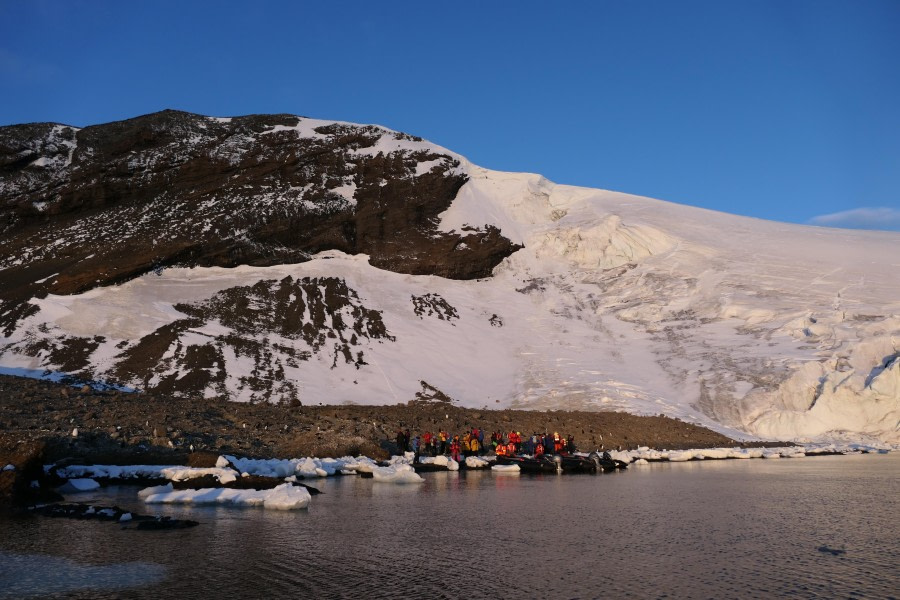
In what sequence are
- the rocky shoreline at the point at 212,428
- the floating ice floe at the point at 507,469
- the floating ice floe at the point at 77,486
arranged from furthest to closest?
the floating ice floe at the point at 507,469, the rocky shoreline at the point at 212,428, the floating ice floe at the point at 77,486

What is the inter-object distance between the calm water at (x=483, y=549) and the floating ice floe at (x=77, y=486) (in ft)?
2.59

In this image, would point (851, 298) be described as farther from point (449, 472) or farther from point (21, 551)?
point (21, 551)

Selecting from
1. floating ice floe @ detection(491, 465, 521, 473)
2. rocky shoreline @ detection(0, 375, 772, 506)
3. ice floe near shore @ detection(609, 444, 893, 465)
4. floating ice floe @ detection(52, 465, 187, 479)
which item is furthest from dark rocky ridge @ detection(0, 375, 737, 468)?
floating ice floe @ detection(491, 465, 521, 473)

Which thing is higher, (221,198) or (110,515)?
(221,198)

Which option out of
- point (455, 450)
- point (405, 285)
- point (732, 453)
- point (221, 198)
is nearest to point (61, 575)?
point (455, 450)

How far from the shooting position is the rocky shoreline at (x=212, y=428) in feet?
78.6

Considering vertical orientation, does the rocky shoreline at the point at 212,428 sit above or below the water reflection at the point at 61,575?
above

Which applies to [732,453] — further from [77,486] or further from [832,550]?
[77,486]

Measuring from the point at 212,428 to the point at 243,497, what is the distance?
41.9ft

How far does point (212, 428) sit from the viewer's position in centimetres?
3072

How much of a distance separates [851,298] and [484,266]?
33.0 m

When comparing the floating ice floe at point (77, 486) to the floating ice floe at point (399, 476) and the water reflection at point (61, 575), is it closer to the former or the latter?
the water reflection at point (61, 575)

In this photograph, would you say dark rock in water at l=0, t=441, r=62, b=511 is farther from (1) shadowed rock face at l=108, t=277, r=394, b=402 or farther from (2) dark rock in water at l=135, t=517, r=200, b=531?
(1) shadowed rock face at l=108, t=277, r=394, b=402

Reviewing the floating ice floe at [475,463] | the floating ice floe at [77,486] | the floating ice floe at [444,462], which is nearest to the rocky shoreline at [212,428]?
the floating ice floe at [77,486]
